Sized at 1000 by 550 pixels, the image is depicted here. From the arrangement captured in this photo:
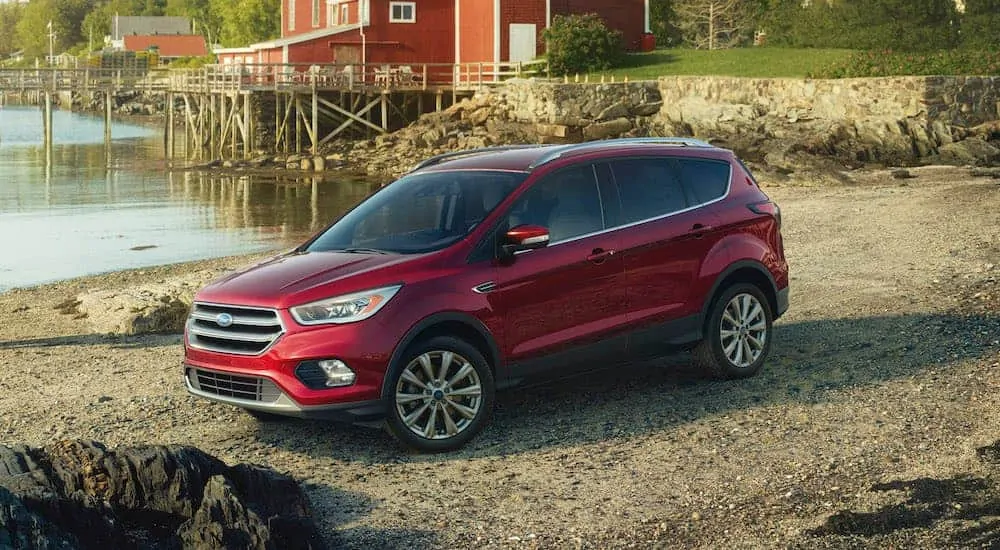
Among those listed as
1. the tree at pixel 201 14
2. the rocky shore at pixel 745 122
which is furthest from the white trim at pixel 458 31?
the tree at pixel 201 14

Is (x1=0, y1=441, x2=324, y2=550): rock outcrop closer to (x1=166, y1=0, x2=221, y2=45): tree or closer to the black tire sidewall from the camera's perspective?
the black tire sidewall

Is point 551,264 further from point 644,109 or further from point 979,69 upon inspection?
point 644,109

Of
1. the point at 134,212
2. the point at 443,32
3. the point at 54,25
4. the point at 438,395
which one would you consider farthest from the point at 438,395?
the point at 54,25

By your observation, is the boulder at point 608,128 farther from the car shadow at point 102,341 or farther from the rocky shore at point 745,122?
the car shadow at point 102,341

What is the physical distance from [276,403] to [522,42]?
150ft

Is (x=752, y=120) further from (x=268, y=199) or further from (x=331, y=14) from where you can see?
(x=331, y=14)

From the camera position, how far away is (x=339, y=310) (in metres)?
7.79

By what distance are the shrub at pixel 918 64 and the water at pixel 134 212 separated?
15.2 meters

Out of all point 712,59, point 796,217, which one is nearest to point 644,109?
point 712,59

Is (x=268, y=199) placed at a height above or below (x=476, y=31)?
below

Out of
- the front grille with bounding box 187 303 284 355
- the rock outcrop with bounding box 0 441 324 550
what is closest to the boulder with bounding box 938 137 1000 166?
the front grille with bounding box 187 303 284 355

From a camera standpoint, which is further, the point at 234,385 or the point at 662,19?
the point at 662,19

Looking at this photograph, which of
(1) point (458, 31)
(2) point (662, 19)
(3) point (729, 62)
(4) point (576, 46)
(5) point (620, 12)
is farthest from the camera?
(2) point (662, 19)

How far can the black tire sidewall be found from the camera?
31.6ft
